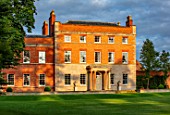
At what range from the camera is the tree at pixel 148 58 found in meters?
54.8

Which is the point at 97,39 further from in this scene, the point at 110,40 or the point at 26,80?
the point at 26,80

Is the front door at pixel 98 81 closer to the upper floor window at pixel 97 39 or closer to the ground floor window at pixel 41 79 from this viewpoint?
the upper floor window at pixel 97 39

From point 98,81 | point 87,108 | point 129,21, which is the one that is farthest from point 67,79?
point 87,108

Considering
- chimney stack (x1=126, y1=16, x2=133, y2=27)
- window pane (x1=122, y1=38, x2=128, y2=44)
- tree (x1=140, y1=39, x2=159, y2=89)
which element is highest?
chimney stack (x1=126, y1=16, x2=133, y2=27)

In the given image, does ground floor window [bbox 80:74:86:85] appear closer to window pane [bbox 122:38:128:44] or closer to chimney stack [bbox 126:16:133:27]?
window pane [bbox 122:38:128:44]

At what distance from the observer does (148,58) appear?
5459 centimetres

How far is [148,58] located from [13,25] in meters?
33.9

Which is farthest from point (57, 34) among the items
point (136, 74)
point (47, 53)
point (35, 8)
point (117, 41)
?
point (35, 8)

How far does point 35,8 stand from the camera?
1045 inches

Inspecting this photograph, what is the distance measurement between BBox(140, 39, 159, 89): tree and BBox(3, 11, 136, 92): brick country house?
1888 millimetres

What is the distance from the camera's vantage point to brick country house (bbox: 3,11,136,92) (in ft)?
166

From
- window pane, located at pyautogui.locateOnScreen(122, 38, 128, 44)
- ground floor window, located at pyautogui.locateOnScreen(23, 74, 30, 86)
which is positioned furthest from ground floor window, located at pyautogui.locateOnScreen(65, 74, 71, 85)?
window pane, located at pyautogui.locateOnScreen(122, 38, 128, 44)

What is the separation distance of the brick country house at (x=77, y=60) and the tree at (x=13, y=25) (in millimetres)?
24791

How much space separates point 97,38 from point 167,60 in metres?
12.0
